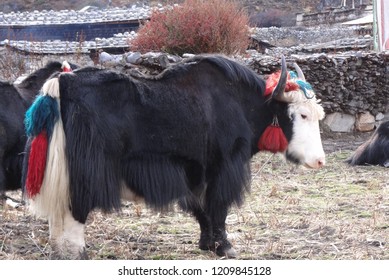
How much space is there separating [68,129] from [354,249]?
1562 mm

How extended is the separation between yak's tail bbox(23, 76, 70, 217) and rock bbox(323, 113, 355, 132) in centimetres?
616

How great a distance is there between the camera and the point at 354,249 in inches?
154

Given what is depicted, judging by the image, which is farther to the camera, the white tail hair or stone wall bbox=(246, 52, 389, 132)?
stone wall bbox=(246, 52, 389, 132)

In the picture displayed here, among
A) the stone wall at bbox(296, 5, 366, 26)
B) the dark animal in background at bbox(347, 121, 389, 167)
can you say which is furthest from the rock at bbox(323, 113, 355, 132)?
the stone wall at bbox(296, 5, 366, 26)

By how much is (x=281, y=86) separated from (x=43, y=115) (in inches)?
→ 46.2

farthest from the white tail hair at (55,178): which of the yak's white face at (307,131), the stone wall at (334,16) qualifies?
the stone wall at (334,16)

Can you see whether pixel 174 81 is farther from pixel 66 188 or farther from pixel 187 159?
pixel 66 188

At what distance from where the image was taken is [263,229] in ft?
14.4

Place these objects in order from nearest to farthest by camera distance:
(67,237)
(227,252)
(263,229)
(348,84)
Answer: (67,237) → (227,252) → (263,229) → (348,84)

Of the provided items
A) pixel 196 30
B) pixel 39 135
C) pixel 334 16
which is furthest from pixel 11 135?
pixel 334 16

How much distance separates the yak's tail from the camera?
333 centimetres

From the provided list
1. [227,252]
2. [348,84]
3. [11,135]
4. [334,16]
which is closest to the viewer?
[227,252]

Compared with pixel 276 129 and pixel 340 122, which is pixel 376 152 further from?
pixel 276 129

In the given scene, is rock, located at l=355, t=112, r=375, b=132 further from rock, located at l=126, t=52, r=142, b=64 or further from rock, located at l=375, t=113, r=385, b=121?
rock, located at l=126, t=52, r=142, b=64
